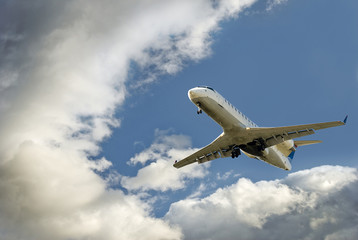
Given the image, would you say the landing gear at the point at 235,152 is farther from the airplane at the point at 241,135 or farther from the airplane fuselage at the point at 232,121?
the airplane fuselage at the point at 232,121

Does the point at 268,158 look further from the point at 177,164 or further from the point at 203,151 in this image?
the point at 177,164

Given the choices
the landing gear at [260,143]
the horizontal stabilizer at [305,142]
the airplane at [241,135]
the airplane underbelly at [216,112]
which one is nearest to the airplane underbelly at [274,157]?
the airplane at [241,135]

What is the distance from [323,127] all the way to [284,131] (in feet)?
15.6

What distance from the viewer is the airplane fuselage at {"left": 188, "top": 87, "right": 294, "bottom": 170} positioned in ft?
145

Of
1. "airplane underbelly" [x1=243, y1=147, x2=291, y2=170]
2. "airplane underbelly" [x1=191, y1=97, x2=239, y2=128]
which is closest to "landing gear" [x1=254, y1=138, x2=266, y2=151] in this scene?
"airplane underbelly" [x1=243, y1=147, x2=291, y2=170]

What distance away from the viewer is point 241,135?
48250 millimetres

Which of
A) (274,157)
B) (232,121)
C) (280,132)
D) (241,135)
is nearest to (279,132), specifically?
(280,132)

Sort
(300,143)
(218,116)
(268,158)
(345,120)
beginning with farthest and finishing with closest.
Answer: (300,143) < (268,158) < (218,116) < (345,120)

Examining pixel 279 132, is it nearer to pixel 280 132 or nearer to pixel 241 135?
pixel 280 132

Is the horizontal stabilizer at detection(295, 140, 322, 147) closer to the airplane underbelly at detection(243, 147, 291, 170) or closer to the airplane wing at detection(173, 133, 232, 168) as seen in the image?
the airplane underbelly at detection(243, 147, 291, 170)

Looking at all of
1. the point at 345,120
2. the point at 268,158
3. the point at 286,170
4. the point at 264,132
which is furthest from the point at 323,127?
the point at 286,170

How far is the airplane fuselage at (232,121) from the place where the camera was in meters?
44.3

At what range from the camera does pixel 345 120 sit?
42938 millimetres

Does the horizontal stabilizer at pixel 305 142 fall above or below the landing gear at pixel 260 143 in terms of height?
above
